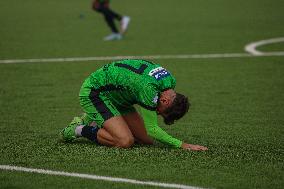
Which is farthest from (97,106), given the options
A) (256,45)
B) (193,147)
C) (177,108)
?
(256,45)

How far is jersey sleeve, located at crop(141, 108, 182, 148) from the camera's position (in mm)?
8898

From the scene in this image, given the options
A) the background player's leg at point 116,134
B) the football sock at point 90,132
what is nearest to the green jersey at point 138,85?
the background player's leg at point 116,134

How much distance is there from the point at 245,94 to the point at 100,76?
468cm

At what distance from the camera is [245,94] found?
13.4m

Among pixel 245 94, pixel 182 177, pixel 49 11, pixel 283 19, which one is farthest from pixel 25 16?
pixel 182 177

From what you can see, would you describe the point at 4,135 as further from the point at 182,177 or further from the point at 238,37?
the point at 238,37

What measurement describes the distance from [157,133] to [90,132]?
1020mm

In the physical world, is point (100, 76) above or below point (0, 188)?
above

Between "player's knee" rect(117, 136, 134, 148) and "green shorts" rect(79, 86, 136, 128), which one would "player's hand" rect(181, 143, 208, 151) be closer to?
"player's knee" rect(117, 136, 134, 148)

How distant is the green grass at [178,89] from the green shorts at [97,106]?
0.38 meters

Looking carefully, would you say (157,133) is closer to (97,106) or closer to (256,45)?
(97,106)

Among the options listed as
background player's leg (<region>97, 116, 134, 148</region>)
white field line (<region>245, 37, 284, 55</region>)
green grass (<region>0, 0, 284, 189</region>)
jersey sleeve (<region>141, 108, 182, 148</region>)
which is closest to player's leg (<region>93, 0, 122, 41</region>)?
green grass (<region>0, 0, 284, 189</region>)

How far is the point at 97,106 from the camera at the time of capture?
9422 mm

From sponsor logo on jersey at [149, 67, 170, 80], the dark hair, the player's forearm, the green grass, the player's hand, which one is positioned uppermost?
sponsor logo on jersey at [149, 67, 170, 80]
